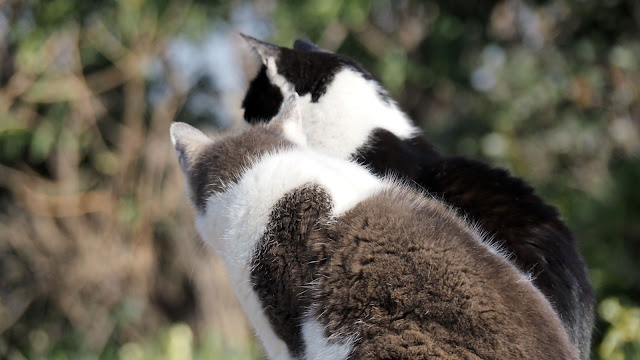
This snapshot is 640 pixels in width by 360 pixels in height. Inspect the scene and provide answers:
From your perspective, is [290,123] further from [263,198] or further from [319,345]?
[319,345]

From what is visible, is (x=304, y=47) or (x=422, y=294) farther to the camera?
(x=304, y=47)

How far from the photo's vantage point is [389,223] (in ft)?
5.86

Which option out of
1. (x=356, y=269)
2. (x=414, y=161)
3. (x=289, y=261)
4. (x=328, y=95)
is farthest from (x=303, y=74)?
(x=356, y=269)

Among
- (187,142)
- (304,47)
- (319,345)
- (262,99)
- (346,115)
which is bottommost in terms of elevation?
(319,345)

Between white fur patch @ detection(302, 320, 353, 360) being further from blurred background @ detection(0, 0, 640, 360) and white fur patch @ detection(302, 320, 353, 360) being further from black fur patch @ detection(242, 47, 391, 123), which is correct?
blurred background @ detection(0, 0, 640, 360)

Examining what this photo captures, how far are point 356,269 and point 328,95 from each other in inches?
47.1

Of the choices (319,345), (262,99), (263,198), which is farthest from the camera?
(262,99)

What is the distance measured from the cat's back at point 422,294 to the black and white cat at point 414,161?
585 millimetres

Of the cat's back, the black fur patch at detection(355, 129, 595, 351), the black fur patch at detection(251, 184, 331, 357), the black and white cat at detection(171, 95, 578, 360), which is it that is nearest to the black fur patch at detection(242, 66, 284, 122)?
the black fur patch at detection(355, 129, 595, 351)

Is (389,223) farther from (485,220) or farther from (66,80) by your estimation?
(66,80)

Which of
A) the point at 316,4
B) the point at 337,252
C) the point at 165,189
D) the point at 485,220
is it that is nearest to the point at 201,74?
the point at 165,189

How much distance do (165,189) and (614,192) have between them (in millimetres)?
3744

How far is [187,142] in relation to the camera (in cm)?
235

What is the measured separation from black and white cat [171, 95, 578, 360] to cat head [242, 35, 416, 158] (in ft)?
1.90
